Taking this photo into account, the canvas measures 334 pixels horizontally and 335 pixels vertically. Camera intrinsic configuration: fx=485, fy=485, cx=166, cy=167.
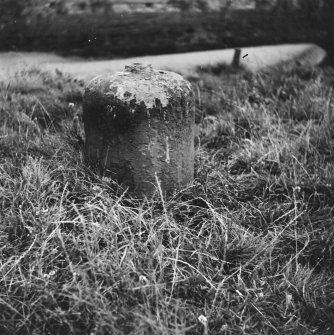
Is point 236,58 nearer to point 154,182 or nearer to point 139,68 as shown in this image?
point 139,68

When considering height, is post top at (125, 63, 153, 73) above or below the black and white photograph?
above

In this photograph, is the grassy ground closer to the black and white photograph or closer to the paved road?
the black and white photograph

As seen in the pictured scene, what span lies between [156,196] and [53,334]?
976 millimetres

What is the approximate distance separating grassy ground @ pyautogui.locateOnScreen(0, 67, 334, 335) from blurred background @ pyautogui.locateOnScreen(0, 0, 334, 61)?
59 cm

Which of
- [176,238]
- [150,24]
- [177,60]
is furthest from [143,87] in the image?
[177,60]

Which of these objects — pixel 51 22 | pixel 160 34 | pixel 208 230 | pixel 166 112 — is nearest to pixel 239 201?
pixel 208 230

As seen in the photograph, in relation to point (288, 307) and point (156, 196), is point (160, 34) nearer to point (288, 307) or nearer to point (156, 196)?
point (156, 196)

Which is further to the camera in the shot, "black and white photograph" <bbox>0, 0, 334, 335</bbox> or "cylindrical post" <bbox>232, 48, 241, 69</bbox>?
"cylindrical post" <bbox>232, 48, 241, 69</bbox>

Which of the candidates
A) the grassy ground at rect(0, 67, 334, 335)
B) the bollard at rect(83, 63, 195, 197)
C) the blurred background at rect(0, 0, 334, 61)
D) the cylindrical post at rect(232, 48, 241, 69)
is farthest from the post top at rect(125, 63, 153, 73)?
the cylindrical post at rect(232, 48, 241, 69)

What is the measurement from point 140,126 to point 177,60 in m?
1.86

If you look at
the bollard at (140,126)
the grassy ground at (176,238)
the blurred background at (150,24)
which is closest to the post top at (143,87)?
A: the bollard at (140,126)

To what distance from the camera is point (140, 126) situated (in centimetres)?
259

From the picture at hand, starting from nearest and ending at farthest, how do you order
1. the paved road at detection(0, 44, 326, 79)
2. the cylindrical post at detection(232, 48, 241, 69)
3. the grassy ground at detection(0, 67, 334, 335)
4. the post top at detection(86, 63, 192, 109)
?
1. the grassy ground at detection(0, 67, 334, 335)
2. the post top at detection(86, 63, 192, 109)
3. the paved road at detection(0, 44, 326, 79)
4. the cylindrical post at detection(232, 48, 241, 69)

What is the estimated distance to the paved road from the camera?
4074 millimetres
